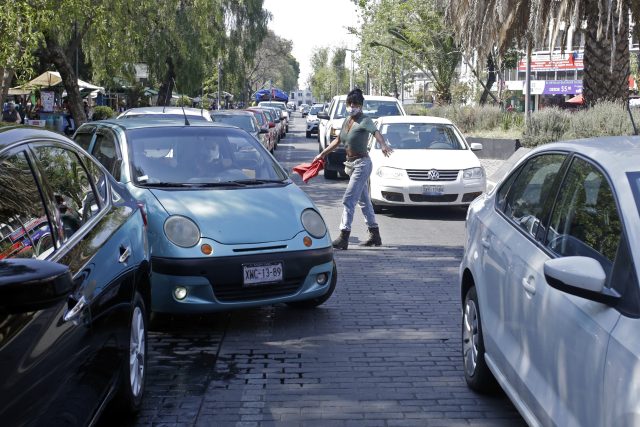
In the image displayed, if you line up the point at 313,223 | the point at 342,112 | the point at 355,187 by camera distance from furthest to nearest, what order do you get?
the point at 342,112, the point at 355,187, the point at 313,223

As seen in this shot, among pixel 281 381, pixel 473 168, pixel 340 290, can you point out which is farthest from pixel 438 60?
pixel 281 381

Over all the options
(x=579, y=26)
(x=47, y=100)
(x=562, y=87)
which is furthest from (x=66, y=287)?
(x=562, y=87)

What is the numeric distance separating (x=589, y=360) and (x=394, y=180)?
1026 cm

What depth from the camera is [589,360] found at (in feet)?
10.3

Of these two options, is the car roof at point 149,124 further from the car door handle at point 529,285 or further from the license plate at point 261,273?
the car door handle at point 529,285

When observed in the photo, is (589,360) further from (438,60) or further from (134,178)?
(438,60)

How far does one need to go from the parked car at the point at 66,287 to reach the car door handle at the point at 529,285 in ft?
6.57

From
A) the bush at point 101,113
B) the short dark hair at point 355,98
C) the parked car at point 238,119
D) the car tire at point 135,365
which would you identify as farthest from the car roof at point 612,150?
the bush at point 101,113

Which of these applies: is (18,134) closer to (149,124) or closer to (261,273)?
(261,273)

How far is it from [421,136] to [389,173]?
1.84 meters

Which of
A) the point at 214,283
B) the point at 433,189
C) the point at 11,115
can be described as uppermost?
the point at 214,283

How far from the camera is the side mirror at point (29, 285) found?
246cm

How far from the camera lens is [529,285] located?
159 inches

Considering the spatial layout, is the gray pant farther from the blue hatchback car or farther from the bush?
the bush
